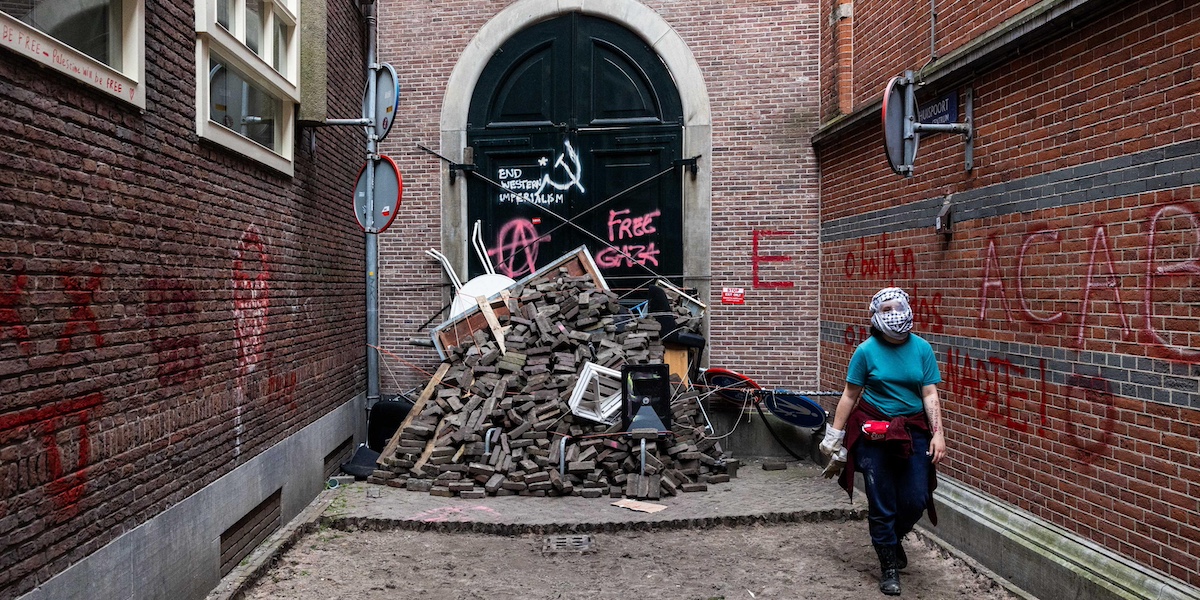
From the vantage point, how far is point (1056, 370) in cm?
A: 568

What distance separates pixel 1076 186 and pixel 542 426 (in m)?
5.50

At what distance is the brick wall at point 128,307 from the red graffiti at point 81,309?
0.4 inches

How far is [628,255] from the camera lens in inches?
452

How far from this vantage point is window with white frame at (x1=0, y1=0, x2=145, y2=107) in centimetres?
391

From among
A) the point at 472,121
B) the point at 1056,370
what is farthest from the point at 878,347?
the point at 472,121

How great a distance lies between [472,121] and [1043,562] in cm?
886

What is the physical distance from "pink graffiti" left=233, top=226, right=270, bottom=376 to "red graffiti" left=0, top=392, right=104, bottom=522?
209cm

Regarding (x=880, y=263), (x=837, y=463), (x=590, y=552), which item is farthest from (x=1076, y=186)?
(x=590, y=552)

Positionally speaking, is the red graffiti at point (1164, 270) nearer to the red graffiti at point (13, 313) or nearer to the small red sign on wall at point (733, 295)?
the red graffiti at point (13, 313)

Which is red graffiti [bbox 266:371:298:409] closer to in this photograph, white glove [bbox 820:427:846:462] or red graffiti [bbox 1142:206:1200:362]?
white glove [bbox 820:427:846:462]

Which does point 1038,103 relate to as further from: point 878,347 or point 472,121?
point 472,121

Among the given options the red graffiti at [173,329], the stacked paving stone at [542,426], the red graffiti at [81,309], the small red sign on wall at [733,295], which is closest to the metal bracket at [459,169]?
the stacked paving stone at [542,426]

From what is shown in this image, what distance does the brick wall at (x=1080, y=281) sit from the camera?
4.63 m

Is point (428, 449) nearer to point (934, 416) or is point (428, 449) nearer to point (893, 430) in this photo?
point (893, 430)
